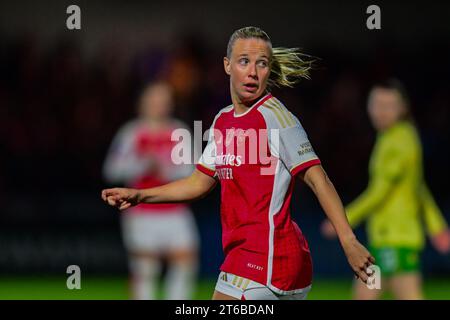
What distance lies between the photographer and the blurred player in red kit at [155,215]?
10211 millimetres

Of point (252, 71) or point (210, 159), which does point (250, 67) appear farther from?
point (210, 159)

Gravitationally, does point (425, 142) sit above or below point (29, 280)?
above

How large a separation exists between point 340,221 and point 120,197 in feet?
3.80

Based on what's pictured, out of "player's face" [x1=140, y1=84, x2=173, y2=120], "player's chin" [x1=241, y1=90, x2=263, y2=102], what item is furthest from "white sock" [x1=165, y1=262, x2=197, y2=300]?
"player's chin" [x1=241, y1=90, x2=263, y2=102]

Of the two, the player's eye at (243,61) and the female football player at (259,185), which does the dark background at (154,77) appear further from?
the player's eye at (243,61)

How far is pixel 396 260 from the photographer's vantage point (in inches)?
298

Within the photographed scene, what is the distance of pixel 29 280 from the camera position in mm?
12461

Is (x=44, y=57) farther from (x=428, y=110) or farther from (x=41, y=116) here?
(x=428, y=110)

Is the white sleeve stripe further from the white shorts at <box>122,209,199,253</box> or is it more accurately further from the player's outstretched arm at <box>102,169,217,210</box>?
the white shorts at <box>122,209,199,253</box>

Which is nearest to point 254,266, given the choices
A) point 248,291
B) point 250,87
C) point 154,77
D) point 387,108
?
point 248,291

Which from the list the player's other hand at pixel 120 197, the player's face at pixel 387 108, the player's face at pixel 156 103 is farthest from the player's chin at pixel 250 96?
the player's face at pixel 156 103

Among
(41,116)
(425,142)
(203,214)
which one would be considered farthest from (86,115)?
(425,142)

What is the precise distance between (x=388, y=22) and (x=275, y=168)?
10943 mm

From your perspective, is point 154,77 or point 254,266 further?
point 154,77
